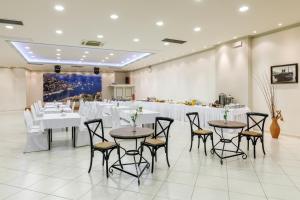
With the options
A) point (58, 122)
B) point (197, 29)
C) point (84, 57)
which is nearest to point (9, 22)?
point (58, 122)

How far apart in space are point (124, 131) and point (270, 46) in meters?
5.96

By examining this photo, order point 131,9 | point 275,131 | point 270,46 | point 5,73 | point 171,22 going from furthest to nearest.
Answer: point 5,73 → point 270,46 → point 275,131 → point 171,22 → point 131,9

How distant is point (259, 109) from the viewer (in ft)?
24.2

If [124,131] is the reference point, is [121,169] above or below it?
below

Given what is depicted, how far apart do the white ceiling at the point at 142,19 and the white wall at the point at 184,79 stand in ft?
7.22

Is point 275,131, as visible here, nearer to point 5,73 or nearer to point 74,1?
point 74,1

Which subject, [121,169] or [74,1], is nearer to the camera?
[121,169]

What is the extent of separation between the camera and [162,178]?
346 cm

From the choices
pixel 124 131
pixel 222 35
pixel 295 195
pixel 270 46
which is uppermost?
pixel 222 35

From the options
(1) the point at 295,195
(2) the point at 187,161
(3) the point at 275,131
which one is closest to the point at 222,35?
(3) the point at 275,131

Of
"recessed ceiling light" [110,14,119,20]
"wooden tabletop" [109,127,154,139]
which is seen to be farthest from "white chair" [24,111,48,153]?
"recessed ceiling light" [110,14,119,20]

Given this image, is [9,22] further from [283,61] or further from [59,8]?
[283,61]

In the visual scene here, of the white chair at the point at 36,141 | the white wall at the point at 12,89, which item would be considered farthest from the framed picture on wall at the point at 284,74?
the white wall at the point at 12,89

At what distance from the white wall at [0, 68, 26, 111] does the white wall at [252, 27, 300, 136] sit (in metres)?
15.9
